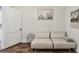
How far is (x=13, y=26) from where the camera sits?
6.75ft

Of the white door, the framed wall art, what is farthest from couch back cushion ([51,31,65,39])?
the white door

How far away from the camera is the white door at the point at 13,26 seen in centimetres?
193

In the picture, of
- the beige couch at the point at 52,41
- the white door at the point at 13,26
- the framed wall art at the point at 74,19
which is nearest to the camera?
the white door at the point at 13,26

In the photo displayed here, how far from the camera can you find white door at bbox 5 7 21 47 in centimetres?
193

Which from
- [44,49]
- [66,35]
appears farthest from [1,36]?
[66,35]

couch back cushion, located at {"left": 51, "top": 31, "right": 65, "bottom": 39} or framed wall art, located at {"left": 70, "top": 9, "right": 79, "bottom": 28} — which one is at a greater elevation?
framed wall art, located at {"left": 70, "top": 9, "right": 79, "bottom": 28}

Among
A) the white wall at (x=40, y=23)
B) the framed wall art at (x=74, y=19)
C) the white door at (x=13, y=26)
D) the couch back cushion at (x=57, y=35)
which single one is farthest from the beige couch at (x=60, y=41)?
the white door at (x=13, y=26)

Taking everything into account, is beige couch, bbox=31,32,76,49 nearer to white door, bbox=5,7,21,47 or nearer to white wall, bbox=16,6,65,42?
white wall, bbox=16,6,65,42

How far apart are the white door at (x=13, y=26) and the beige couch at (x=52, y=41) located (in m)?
0.37

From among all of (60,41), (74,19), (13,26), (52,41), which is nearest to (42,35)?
(52,41)

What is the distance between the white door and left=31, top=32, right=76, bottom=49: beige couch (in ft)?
1.23

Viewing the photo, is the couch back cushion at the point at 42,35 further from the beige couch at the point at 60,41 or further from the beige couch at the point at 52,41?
the beige couch at the point at 60,41

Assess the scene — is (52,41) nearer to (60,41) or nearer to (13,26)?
(60,41)
